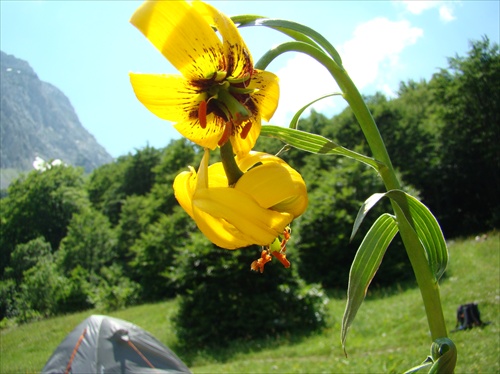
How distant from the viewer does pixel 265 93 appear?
562 mm

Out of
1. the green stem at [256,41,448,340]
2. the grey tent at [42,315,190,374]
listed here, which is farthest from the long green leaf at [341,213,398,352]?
the grey tent at [42,315,190,374]

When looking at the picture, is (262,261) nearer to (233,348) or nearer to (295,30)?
(295,30)

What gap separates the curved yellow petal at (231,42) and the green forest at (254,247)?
1.02 ft

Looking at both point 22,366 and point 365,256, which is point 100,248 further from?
point 365,256

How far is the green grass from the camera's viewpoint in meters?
5.12

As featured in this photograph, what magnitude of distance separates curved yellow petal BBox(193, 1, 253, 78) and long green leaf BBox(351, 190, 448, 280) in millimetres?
322

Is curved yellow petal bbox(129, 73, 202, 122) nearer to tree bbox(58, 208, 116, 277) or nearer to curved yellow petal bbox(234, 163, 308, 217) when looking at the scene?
curved yellow petal bbox(234, 163, 308, 217)

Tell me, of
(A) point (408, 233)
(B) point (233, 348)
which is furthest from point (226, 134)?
(B) point (233, 348)

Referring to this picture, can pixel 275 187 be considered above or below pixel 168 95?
below

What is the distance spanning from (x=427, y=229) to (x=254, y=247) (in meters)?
7.77

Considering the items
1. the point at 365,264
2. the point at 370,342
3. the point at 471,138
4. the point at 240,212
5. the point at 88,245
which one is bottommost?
the point at 370,342

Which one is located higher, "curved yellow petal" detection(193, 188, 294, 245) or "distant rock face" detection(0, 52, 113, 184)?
"distant rock face" detection(0, 52, 113, 184)

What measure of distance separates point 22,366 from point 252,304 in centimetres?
374

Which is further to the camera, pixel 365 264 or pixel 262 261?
pixel 365 264
